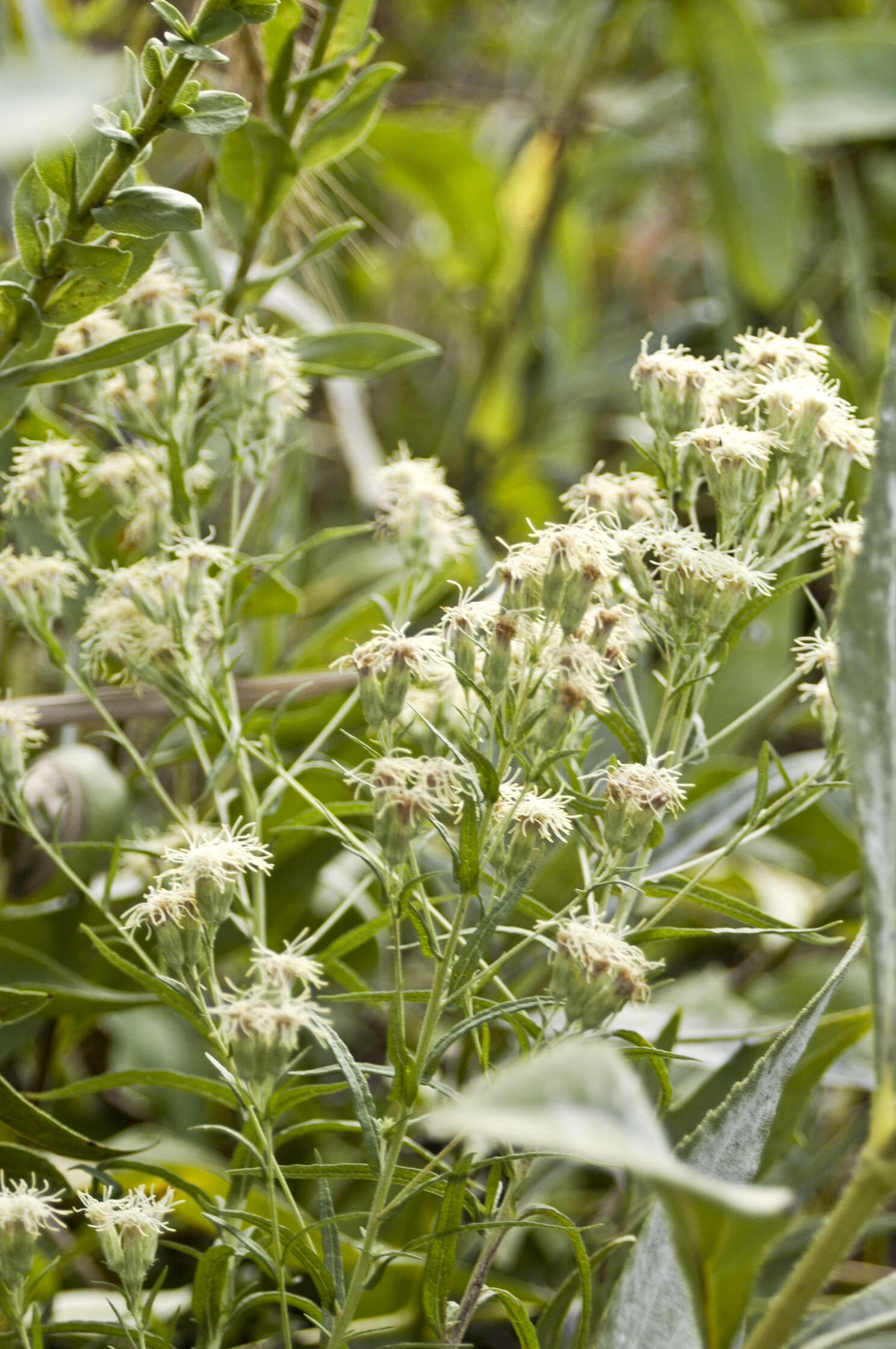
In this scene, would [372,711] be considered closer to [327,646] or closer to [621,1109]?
[621,1109]

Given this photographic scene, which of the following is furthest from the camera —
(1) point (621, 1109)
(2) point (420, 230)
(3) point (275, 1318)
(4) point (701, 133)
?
(2) point (420, 230)

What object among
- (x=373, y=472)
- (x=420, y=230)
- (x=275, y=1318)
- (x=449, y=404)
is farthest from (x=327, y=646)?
(x=420, y=230)

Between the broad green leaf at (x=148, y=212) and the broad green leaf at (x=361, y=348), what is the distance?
0.43 ft

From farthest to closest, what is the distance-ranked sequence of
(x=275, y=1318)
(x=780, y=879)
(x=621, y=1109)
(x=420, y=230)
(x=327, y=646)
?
(x=420, y=230) < (x=780, y=879) < (x=327, y=646) < (x=275, y=1318) < (x=621, y=1109)

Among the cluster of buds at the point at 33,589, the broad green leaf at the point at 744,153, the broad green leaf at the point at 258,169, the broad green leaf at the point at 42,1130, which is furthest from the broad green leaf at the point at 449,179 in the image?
the broad green leaf at the point at 42,1130

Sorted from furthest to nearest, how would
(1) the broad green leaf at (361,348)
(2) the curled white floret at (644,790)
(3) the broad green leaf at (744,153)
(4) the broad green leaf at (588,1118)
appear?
(3) the broad green leaf at (744,153) → (1) the broad green leaf at (361,348) → (2) the curled white floret at (644,790) → (4) the broad green leaf at (588,1118)

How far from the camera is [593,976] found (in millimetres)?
217

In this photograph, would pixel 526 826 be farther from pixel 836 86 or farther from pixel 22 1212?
pixel 836 86

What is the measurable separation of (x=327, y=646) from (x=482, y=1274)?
27cm

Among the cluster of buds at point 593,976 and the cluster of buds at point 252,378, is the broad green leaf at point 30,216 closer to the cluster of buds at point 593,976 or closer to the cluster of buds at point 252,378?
the cluster of buds at point 252,378

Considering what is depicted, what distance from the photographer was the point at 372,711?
24cm

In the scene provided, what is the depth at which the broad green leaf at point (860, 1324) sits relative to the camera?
0.59 feet

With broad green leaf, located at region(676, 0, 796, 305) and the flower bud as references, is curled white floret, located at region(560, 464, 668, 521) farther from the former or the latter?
broad green leaf, located at region(676, 0, 796, 305)

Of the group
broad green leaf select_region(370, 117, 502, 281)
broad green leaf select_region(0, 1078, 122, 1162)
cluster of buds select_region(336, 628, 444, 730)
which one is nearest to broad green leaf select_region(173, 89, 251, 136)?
cluster of buds select_region(336, 628, 444, 730)
